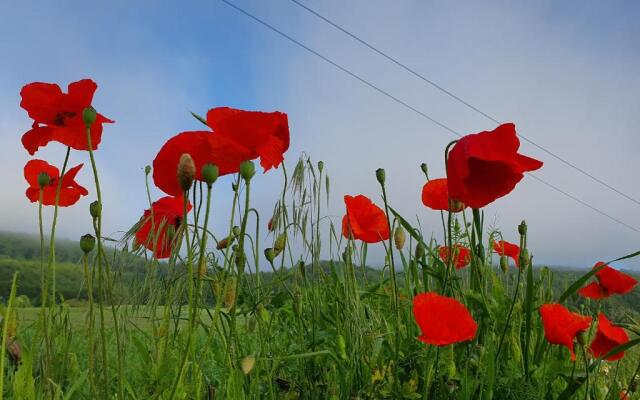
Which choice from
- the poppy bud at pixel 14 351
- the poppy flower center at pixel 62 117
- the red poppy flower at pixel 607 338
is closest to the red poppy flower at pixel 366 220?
the red poppy flower at pixel 607 338

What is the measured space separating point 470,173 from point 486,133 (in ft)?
0.29

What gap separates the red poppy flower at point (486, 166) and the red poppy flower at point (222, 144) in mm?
331

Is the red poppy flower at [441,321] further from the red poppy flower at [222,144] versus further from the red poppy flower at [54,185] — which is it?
the red poppy flower at [54,185]

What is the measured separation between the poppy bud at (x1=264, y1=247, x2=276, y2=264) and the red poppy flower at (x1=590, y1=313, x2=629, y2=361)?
0.82 m

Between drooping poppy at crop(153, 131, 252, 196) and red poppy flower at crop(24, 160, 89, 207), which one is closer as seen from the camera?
drooping poppy at crop(153, 131, 252, 196)

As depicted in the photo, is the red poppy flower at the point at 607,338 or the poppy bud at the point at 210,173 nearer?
the poppy bud at the point at 210,173

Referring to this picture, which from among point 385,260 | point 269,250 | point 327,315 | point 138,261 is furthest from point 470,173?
point 385,260

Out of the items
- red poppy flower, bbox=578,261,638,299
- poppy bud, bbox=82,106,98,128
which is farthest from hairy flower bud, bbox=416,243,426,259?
poppy bud, bbox=82,106,98,128

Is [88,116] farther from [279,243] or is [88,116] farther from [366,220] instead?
[366,220]

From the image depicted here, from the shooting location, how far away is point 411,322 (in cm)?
161

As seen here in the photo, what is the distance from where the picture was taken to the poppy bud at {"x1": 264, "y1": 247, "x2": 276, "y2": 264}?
131 cm

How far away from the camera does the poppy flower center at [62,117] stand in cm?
115

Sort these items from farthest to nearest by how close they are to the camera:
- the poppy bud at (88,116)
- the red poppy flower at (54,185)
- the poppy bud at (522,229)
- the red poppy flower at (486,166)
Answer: the poppy bud at (522,229)
the red poppy flower at (54,185)
the red poppy flower at (486,166)
the poppy bud at (88,116)

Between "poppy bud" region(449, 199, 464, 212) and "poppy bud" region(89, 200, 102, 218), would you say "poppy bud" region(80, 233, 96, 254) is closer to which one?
"poppy bud" region(89, 200, 102, 218)
